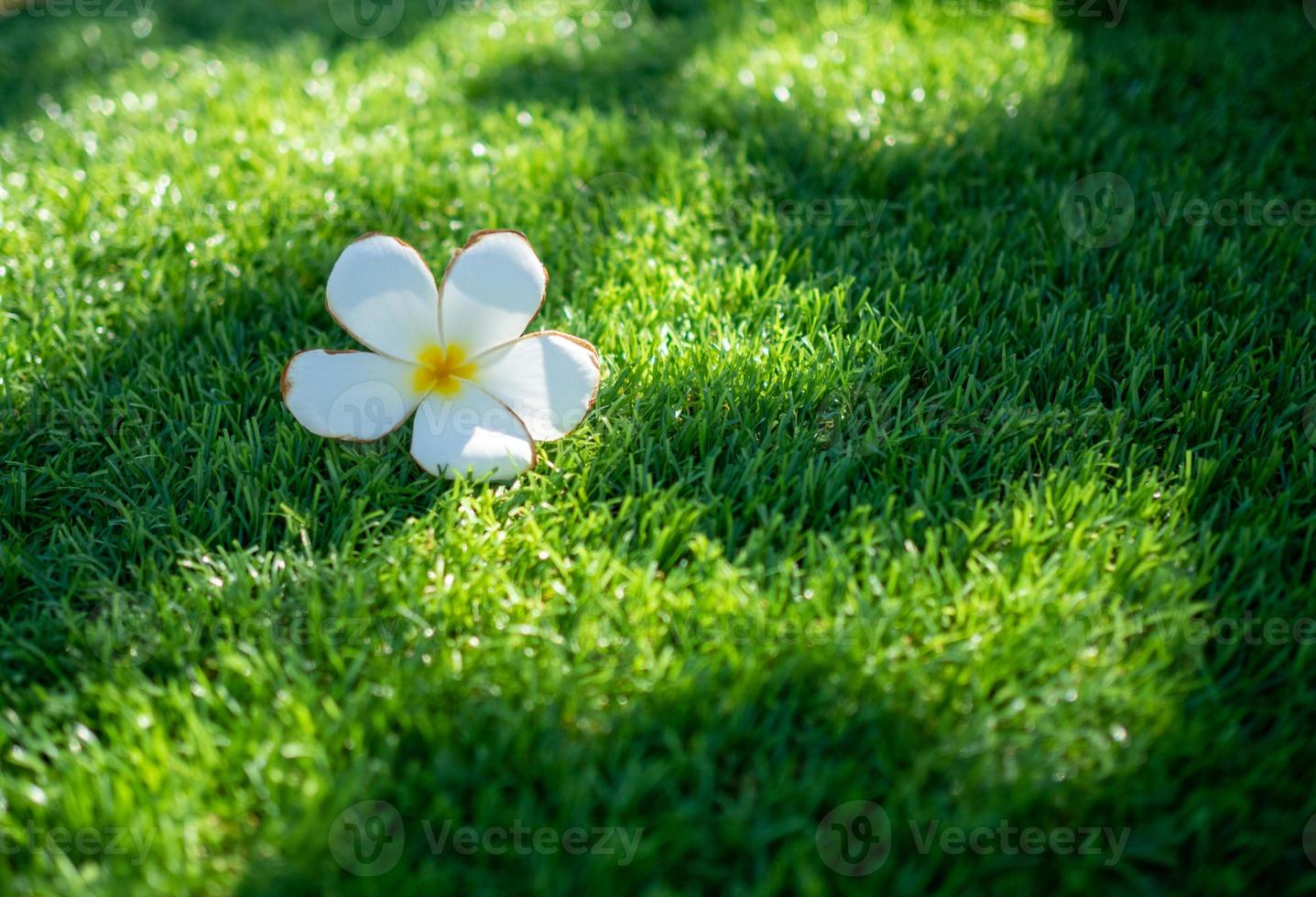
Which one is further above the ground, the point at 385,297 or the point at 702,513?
the point at 385,297

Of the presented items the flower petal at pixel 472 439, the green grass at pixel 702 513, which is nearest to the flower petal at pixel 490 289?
the flower petal at pixel 472 439

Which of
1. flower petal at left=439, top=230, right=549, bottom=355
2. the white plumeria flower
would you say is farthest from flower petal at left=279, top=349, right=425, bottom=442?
flower petal at left=439, top=230, right=549, bottom=355

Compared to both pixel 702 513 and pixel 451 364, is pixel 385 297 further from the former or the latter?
pixel 702 513

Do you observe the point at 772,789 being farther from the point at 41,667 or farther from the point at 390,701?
the point at 41,667

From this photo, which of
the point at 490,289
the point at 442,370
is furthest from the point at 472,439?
the point at 490,289

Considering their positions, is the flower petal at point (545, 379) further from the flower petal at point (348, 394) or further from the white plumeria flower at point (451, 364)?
the flower petal at point (348, 394)

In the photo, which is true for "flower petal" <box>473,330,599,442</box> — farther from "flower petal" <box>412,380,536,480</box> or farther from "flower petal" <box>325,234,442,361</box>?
"flower petal" <box>325,234,442,361</box>

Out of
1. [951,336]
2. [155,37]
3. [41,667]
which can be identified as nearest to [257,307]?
[41,667]
